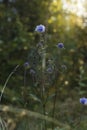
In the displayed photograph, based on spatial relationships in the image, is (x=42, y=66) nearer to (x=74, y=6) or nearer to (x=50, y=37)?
(x=50, y=37)

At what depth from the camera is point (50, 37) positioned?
7.59 metres

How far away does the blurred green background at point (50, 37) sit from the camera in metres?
6.60

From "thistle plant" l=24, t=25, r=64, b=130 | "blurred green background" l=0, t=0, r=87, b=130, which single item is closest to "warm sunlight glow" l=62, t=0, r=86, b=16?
"blurred green background" l=0, t=0, r=87, b=130

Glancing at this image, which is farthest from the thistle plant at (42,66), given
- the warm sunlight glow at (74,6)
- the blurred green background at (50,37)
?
the warm sunlight glow at (74,6)

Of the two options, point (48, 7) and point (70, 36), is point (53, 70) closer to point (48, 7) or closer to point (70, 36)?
point (48, 7)

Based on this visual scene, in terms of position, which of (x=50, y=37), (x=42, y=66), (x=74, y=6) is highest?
(x=74, y=6)

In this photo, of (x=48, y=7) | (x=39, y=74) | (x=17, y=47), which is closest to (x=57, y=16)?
(x=48, y=7)

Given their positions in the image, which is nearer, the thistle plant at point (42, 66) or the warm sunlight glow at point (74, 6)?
the thistle plant at point (42, 66)

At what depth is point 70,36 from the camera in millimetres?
9094

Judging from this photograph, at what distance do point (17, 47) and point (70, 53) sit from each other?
1.46m

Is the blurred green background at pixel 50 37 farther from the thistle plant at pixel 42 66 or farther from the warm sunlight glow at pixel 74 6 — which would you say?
the thistle plant at pixel 42 66

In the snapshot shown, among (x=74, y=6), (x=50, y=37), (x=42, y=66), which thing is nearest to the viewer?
(x=42, y=66)

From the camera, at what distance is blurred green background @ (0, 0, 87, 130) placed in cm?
660

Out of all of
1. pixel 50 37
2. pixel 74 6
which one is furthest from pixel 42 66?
pixel 74 6
